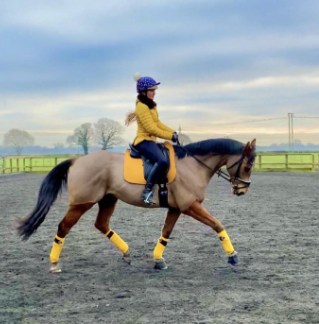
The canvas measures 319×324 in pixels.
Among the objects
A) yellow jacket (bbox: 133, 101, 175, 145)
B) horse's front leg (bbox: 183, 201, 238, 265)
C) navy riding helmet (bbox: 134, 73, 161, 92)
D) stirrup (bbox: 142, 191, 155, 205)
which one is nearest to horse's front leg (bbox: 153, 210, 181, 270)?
horse's front leg (bbox: 183, 201, 238, 265)

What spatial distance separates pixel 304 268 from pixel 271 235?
2624 millimetres

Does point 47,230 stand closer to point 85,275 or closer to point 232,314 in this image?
point 85,275

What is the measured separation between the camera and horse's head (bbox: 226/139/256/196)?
6664 millimetres

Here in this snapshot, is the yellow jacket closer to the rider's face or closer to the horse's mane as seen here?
the rider's face

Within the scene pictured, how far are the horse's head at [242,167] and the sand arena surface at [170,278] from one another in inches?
45.8

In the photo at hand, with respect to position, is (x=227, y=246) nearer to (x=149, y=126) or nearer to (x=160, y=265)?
(x=160, y=265)

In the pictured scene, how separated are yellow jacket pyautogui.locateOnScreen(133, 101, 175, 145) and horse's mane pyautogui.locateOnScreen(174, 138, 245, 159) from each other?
1.29 feet

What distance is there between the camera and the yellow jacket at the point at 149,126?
6324 millimetres

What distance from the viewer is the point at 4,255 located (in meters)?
7.43

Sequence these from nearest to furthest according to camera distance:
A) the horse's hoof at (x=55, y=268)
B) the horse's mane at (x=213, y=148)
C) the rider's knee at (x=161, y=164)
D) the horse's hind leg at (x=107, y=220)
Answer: the rider's knee at (x=161, y=164) → the horse's hoof at (x=55, y=268) → the horse's mane at (x=213, y=148) → the horse's hind leg at (x=107, y=220)

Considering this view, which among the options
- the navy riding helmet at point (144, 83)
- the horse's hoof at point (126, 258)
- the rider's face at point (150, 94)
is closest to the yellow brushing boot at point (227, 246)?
the horse's hoof at point (126, 258)

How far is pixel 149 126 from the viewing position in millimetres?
6312

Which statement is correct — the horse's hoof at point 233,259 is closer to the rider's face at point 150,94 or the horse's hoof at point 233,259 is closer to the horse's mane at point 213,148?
the horse's mane at point 213,148

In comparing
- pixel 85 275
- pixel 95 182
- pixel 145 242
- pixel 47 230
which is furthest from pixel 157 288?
pixel 47 230
